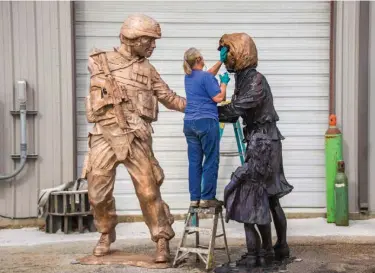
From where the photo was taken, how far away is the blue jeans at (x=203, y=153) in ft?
19.1

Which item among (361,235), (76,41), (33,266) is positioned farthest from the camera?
(76,41)

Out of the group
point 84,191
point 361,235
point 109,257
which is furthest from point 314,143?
point 109,257

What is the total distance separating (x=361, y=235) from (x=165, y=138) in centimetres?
281

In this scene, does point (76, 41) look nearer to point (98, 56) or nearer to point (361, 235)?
point (98, 56)

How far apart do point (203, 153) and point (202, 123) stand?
0.35 m

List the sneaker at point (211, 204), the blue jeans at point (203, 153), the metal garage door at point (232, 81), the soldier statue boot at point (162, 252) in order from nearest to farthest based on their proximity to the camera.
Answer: the soldier statue boot at point (162, 252)
the sneaker at point (211, 204)
the blue jeans at point (203, 153)
the metal garage door at point (232, 81)

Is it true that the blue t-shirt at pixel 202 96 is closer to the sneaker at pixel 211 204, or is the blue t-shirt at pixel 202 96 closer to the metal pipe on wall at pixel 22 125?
the sneaker at pixel 211 204

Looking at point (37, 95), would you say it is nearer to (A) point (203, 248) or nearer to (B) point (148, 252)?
(B) point (148, 252)

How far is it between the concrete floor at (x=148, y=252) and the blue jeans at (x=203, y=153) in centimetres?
67

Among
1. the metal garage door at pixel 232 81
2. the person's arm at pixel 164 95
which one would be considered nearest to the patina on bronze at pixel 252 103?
the person's arm at pixel 164 95

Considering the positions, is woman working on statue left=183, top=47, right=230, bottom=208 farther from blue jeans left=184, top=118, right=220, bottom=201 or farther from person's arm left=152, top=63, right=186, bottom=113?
person's arm left=152, top=63, right=186, bottom=113

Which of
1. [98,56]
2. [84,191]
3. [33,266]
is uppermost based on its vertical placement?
[98,56]

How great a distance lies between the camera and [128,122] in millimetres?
5504

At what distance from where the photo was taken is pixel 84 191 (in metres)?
7.52
